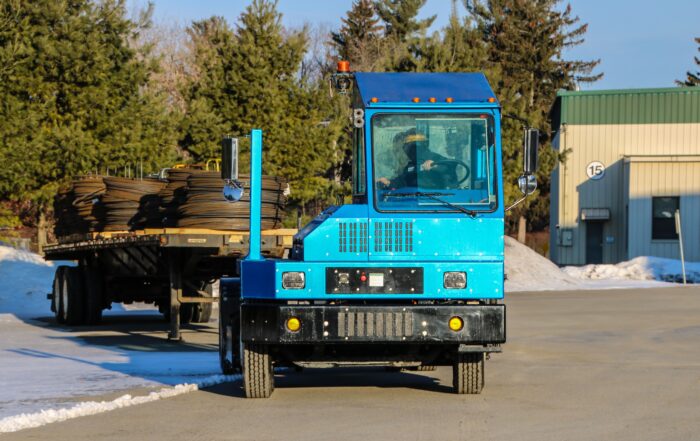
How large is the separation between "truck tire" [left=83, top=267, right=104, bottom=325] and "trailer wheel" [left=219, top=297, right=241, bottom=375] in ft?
29.5

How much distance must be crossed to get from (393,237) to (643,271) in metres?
29.9

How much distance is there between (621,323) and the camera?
21.7m

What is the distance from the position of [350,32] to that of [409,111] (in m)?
68.1

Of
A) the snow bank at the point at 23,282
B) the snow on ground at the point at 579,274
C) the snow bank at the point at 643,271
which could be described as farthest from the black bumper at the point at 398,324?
the snow bank at the point at 643,271

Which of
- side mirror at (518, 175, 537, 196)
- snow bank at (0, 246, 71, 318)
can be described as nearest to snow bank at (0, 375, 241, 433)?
side mirror at (518, 175, 537, 196)

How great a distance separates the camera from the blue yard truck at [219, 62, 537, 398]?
10836 millimetres

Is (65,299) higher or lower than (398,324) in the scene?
lower

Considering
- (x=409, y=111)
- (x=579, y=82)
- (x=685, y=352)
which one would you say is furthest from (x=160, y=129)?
(x=579, y=82)

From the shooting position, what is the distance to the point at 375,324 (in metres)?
10.8

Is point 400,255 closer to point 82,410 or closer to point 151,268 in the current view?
point 82,410

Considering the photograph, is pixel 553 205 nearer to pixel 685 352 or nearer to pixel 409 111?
pixel 685 352

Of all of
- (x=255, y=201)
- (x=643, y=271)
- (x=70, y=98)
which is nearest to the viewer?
(x=255, y=201)

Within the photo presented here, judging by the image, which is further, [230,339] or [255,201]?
[230,339]

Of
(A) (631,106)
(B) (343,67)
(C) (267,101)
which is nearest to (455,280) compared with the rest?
(B) (343,67)
